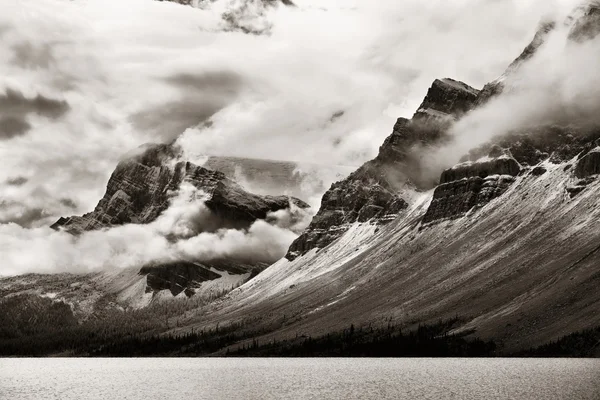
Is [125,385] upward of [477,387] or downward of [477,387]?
upward

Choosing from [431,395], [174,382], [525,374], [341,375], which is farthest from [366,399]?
[174,382]

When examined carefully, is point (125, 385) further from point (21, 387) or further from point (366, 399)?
point (366, 399)

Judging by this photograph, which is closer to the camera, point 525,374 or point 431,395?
point 431,395

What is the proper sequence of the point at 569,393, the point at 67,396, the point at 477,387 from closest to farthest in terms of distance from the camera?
the point at 569,393, the point at 477,387, the point at 67,396

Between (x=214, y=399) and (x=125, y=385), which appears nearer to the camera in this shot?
(x=214, y=399)

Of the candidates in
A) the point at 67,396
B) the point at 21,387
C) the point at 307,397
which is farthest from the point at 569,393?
the point at 21,387

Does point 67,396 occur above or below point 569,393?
above

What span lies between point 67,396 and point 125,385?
95.0 feet

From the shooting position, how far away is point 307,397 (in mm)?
146625

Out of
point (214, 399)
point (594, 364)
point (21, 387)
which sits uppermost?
point (21, 387)

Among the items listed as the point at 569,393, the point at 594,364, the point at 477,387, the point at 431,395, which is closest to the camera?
the point at 569,393

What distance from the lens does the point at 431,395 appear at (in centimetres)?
13975

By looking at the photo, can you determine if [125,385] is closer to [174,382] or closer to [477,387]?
[174,382]

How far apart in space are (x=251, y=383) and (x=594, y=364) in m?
78.5
